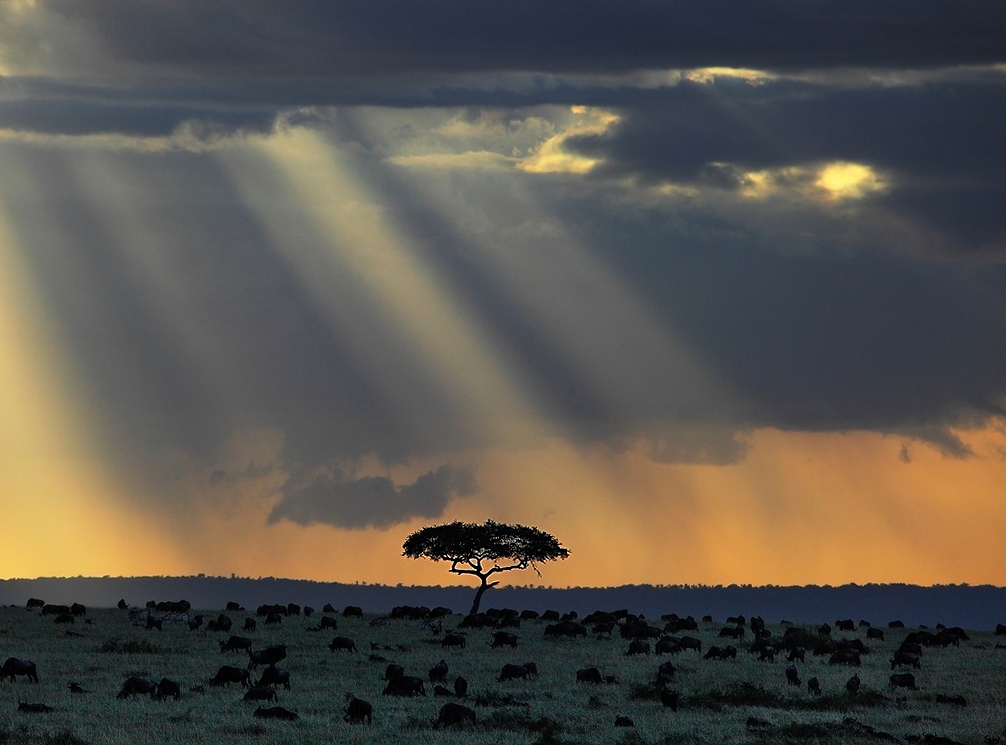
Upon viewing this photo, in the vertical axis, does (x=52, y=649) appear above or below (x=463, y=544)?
below

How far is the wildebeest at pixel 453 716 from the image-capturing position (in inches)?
1697

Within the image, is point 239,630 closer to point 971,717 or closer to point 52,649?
point 52,649

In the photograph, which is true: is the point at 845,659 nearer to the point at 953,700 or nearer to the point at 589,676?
the point at 953,700

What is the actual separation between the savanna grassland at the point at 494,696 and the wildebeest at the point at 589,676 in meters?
0.75

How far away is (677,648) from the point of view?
6806 centimetres

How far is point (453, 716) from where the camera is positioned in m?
43.2

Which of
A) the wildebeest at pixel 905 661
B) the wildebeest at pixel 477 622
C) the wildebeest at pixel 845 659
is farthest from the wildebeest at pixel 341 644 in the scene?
the wildebeest at pixel 905 661

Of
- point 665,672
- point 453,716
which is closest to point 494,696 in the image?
point 453,716

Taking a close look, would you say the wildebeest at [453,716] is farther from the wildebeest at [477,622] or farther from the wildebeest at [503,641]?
the wildebeest at [477,622]

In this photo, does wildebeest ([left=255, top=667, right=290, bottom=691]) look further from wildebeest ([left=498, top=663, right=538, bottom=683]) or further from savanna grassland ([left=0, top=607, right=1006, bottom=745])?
wildebeest ([left=498, top=663, right=538, bottom=683])

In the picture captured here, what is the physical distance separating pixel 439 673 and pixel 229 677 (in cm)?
847

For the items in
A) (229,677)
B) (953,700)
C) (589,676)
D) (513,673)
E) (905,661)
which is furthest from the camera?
(905,661)

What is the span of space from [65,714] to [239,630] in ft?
120

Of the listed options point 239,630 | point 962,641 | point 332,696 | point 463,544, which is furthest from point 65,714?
point 463,544
